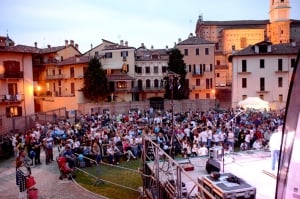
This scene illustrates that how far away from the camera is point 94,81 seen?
44375 millimetres

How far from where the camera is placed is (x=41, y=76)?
5450 centimetres

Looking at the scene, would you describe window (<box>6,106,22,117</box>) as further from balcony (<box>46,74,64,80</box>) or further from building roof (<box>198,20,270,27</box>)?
building roof (<box>198,20,270,27</box>)

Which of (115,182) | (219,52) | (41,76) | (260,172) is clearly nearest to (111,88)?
(41,76)

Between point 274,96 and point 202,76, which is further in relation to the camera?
point 202,76

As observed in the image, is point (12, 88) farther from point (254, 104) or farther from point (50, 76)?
point (254, 104)

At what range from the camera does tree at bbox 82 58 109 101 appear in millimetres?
44531

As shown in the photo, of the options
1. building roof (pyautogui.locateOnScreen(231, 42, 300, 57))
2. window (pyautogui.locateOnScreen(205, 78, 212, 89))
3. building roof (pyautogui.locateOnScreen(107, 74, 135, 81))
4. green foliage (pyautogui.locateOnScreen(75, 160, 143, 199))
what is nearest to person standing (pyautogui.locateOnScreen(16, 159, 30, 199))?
green foliage (pyautogui.locateOnScreen(75, 160, 143, 199))

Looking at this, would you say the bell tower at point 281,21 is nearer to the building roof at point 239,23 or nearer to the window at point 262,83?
the building roof at point 239,23

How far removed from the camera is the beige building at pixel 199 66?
5128 cm

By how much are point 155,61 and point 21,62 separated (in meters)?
21.3

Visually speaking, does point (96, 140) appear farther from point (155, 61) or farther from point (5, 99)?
point (155, 61)

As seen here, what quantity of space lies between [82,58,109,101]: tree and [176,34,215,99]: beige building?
14145mm

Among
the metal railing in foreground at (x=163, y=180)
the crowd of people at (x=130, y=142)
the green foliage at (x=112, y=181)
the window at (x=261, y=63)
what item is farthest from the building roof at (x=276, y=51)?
the metal railing in foreground at (x=163, y=180)

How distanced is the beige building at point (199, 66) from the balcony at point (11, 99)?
2540 centimetres
